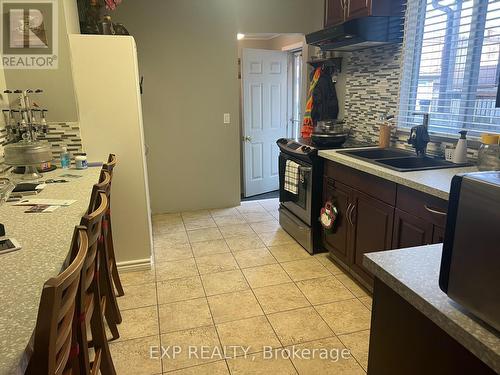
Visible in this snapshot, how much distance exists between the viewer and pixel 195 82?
419cm

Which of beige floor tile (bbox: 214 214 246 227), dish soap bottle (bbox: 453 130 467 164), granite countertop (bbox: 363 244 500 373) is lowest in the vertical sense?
beige floor tile (bbox: 214 214 246 227)

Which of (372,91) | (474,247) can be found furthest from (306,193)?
(474,247)

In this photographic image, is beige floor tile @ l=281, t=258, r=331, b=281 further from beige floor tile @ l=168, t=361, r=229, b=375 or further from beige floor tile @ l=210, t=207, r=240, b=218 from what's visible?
beige floor tile @ l=210, t=207, r=240, b=218

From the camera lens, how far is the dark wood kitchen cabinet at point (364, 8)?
9.43ft

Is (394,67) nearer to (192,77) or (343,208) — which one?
(343,208)

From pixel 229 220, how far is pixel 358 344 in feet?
7.46

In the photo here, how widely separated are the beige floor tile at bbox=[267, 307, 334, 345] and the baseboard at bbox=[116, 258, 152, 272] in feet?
3.78

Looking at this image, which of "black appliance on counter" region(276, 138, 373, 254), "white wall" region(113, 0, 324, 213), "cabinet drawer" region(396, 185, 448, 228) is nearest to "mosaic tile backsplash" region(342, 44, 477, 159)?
"black appliance on counter" region(276, 138, 373, 254)

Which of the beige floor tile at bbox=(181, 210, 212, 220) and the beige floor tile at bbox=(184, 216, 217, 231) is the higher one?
the beige floor tile at bbox=(181, 210, 212, 220)

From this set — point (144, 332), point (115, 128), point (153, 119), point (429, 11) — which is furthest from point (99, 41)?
point (429, 11)

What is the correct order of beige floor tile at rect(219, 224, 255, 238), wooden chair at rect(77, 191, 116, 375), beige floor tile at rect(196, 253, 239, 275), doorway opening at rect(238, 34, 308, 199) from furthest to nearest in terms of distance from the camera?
doorway opening at rect(238, 34, 308, 199) < beige floor tile at rect(219, 224, 255, 238) < beige floor tile at rect(196, 253, 239, 275) < wooden chair at rect(77, 191, 116, 375)

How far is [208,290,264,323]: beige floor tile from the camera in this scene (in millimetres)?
2412

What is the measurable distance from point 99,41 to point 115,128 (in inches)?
23.4

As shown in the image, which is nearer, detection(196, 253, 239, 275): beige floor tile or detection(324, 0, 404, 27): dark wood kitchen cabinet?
detection(324, 0, 404, 27): dark wood kitchen cabinet
